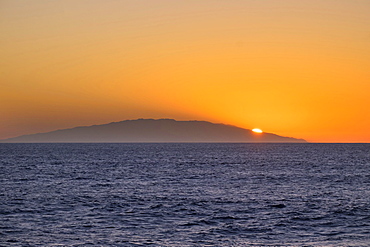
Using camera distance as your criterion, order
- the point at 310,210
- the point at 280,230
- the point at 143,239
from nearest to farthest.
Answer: the point at 143,239 < the point at 280,230 < the point at 310,210

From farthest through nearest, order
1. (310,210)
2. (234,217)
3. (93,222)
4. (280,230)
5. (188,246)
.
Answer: (310,210), (234,217), (93,222), (280,230), (188,246)

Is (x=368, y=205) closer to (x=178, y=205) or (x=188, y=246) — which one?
(x=178, y=205)

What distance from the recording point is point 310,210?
33469 mm

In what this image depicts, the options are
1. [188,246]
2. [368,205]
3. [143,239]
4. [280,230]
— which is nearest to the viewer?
[188,246]

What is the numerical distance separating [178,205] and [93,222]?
911cm

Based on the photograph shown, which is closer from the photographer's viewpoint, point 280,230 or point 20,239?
point 20,239

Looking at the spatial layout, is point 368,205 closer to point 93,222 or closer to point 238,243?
point 238,243

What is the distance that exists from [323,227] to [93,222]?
1488 centimetres

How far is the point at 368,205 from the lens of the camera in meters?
36.1

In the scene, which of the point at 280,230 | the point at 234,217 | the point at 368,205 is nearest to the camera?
the point at 280,230

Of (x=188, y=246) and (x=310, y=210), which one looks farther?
(x=310, y=210)

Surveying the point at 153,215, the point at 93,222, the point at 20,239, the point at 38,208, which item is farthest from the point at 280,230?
the point at 38,208

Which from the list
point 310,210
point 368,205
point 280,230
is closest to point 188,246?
point 280,230

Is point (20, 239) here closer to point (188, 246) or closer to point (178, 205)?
point (188, 246)
